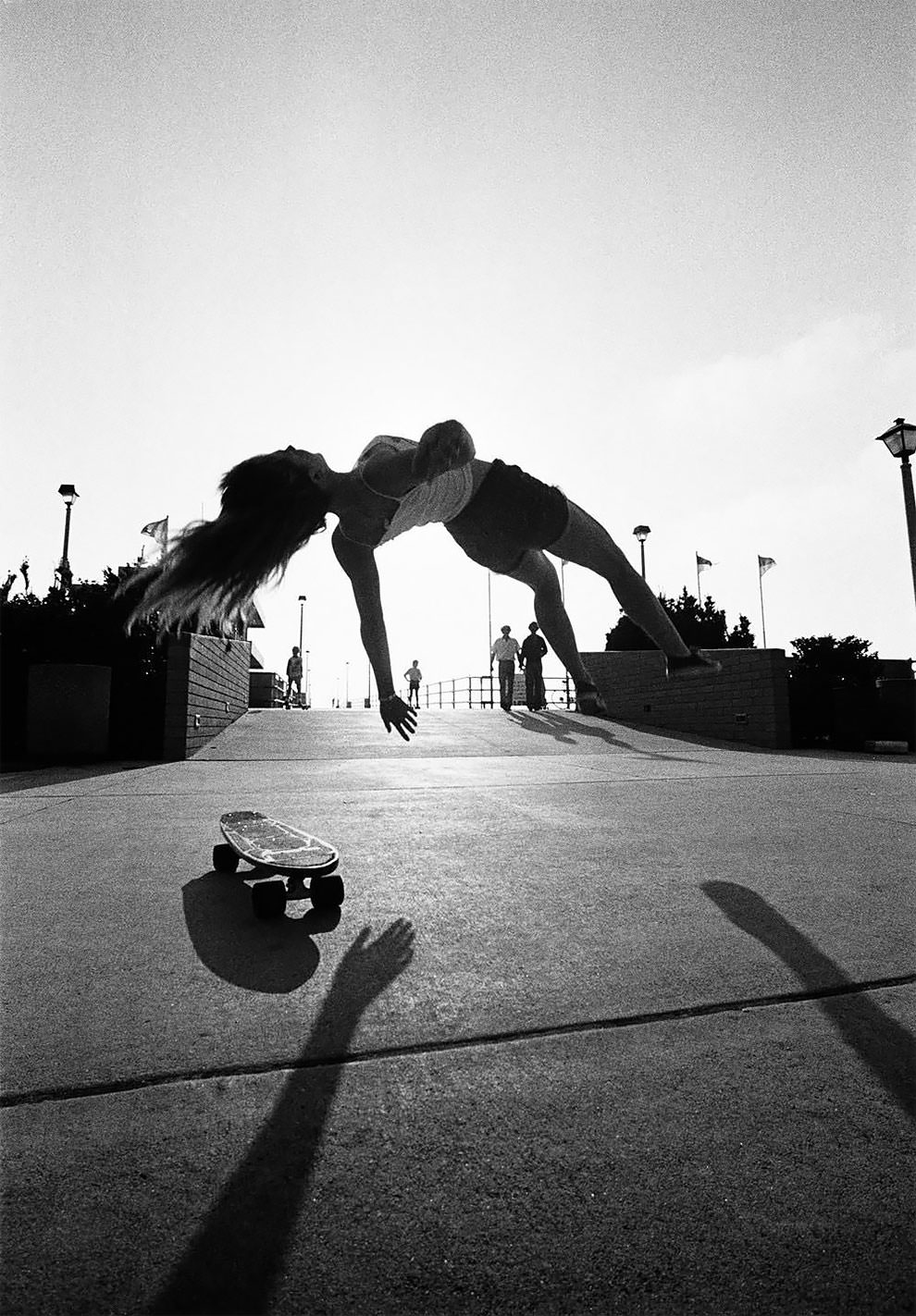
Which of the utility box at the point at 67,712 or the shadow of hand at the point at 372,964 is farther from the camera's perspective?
the utility box at the point at 67,712

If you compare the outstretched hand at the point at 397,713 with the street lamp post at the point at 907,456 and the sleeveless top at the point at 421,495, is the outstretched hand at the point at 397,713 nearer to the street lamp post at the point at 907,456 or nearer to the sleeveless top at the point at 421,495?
the sleeveless top at the point at 421,495

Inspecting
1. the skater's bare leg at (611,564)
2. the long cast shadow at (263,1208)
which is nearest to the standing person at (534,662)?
the skater's bare leg at (611,564)

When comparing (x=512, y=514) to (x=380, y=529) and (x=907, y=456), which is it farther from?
(x=907, y=456)

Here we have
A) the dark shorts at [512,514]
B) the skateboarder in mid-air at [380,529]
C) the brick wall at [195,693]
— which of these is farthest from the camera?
the brick wall at [195,693]

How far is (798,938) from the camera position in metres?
2.49

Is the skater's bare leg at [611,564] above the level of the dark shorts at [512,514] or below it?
below

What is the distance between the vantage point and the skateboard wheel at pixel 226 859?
3271mm

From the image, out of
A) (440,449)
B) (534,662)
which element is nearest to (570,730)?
(534,662)

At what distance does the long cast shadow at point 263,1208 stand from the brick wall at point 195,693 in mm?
7245

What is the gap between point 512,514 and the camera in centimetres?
340

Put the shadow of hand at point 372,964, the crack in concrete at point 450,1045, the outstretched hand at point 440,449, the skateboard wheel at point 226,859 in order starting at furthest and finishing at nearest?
the skateboard wheel at point 226,859 → the outstretched hand at point 440,449 → the shadow of hand at point 372,964 → the crack in concrete at point 450,1045

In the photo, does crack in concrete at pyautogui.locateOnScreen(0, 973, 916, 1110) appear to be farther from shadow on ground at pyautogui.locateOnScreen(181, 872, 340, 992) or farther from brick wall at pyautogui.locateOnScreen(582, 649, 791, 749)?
brick wall at pyautogui.locateOnScreen(582, 649, 791, 749)

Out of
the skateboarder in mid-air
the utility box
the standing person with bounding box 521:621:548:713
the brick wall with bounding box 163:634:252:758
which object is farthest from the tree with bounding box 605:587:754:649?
the skateboarder in mid-air

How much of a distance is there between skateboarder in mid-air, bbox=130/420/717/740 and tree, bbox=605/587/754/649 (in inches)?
527
